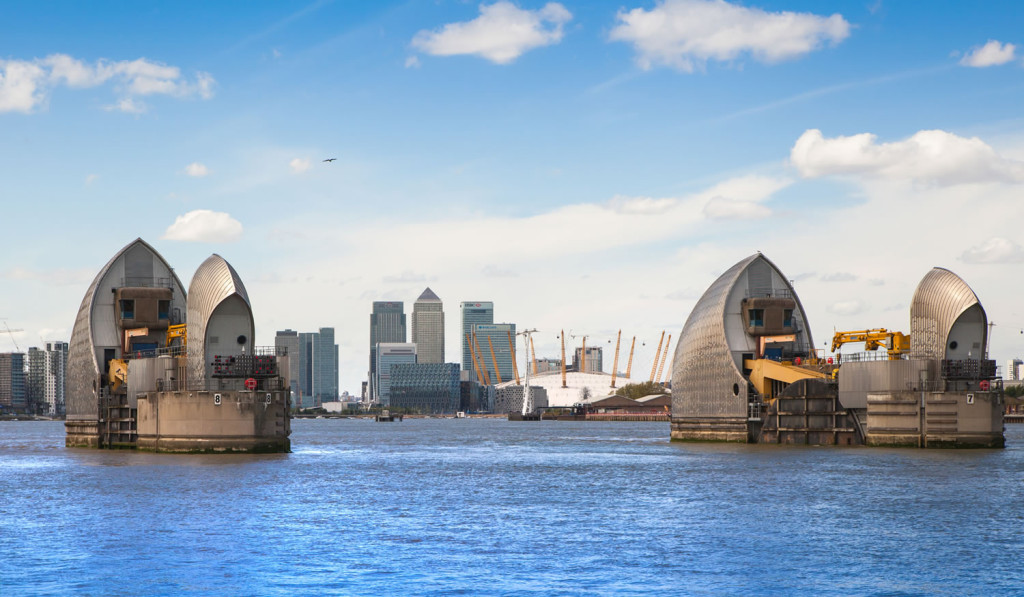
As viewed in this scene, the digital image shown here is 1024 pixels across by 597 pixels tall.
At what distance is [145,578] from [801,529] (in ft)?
73.0

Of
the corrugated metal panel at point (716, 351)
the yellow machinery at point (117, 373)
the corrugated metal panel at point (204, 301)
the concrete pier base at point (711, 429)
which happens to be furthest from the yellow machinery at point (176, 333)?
the concrete pier base at point (711, 429)

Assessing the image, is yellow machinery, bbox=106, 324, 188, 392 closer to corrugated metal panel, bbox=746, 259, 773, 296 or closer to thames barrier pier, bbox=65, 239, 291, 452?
thames barrier pier, bbox=65, 239, 291, 452

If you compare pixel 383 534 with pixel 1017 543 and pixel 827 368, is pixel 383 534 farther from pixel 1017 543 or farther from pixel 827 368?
pixel 827 368

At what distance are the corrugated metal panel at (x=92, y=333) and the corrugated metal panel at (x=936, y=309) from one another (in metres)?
55.4

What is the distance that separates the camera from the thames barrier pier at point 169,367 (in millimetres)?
72562

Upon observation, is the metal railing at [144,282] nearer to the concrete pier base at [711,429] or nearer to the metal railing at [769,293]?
the concrete pier base at [711,429]

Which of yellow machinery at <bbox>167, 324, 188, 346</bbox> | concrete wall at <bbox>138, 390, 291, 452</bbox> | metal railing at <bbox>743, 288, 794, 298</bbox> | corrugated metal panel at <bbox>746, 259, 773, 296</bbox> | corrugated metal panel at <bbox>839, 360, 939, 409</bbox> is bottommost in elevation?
concrete wall at <bbox>138, 390, 291, 452</bbox>

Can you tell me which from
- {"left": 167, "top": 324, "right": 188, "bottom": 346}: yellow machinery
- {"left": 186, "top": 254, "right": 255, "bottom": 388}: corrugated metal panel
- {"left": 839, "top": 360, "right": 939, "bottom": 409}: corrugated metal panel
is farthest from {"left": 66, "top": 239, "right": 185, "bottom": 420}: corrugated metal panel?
{"left": 839, "top": 360, "right": 939, "bottom": 409}: corrugated metal panel

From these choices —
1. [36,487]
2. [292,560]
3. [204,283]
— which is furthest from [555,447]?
[292,560]

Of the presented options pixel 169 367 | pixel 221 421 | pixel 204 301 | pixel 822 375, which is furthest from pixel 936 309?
pixel 169 367

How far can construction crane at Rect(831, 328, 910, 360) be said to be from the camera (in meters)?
82.9

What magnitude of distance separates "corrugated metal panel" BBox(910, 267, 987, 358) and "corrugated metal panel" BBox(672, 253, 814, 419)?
13.9m

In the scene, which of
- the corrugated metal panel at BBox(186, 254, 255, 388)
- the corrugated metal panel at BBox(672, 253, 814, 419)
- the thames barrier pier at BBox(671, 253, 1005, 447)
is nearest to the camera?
the corrugated metal panel at BBox(186, 254, 255, 388)

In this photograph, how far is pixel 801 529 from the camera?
41625 millimetres
